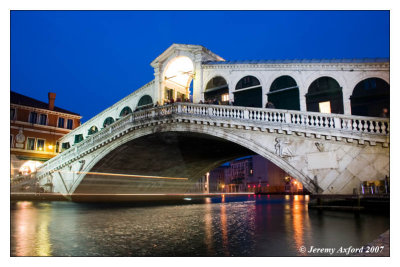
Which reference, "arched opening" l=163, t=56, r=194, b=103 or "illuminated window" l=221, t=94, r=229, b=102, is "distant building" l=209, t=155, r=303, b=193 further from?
"illuminated window" l=221, t=94, r=229, b=102

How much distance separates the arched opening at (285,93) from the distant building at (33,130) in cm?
2226

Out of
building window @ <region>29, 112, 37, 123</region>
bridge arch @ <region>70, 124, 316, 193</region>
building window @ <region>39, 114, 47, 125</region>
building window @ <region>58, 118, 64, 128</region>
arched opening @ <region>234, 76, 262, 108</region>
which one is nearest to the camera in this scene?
bridge arch @ <region>70, 124, 316, 193</region>

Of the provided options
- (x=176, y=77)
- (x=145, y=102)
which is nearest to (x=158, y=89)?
(x=176, y=77)

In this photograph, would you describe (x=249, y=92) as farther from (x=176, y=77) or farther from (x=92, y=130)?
(x=92, y=130)

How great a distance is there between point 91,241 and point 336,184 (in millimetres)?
9709

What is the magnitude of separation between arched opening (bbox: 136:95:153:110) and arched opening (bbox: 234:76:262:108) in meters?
7.66

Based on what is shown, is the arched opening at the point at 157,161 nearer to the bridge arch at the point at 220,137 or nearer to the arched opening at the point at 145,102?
the bridge arch at the point at 220,137

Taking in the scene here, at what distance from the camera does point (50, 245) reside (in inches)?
190

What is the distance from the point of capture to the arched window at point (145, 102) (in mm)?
23812

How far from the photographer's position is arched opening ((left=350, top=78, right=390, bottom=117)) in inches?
554

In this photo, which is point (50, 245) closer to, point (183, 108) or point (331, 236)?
point (331, 236)

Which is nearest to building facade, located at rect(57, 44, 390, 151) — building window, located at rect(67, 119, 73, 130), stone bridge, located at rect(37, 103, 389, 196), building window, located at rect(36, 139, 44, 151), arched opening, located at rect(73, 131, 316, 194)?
stone bridge, located at rect(37, 103, 389, 196)

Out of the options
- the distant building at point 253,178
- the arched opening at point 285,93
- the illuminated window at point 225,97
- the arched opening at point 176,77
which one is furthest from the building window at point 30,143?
the distant building at point 253,178
